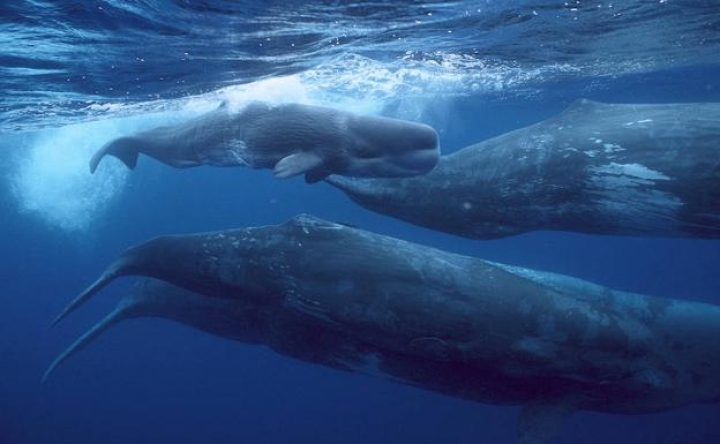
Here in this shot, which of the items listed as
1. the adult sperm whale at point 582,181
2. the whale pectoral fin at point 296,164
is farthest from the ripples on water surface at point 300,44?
the adult sperm whale at point 582,181

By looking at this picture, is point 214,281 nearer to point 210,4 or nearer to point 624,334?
point 210,4

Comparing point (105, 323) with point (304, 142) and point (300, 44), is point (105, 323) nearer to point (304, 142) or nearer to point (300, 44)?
point (304, 142)

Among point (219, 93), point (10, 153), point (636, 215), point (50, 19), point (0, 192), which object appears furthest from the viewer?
point (0, 192)

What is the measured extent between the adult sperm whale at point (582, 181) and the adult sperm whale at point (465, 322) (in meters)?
0.95

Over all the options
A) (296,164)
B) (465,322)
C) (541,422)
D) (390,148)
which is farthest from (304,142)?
(541,422)

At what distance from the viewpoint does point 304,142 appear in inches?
333

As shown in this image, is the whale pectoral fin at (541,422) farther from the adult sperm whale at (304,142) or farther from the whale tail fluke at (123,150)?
the whale tail fluke at (123,150)

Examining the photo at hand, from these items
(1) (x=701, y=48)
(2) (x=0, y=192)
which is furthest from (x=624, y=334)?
(2) (x=0, y=192)

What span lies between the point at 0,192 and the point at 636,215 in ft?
289

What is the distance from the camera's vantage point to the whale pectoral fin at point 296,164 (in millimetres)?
7496

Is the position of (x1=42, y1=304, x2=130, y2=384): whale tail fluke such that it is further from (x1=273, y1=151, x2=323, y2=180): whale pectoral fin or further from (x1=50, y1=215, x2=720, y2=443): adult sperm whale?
(x1=273, y1=151, x2=323, y2=180): whale pectoral fin

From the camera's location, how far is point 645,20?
15.5 meters

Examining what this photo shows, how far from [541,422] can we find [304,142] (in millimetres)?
5588

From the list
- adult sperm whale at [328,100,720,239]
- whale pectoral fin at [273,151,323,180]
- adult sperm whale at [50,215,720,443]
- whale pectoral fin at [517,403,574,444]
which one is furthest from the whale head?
whale pectoral fin at [517,403,574,444]
